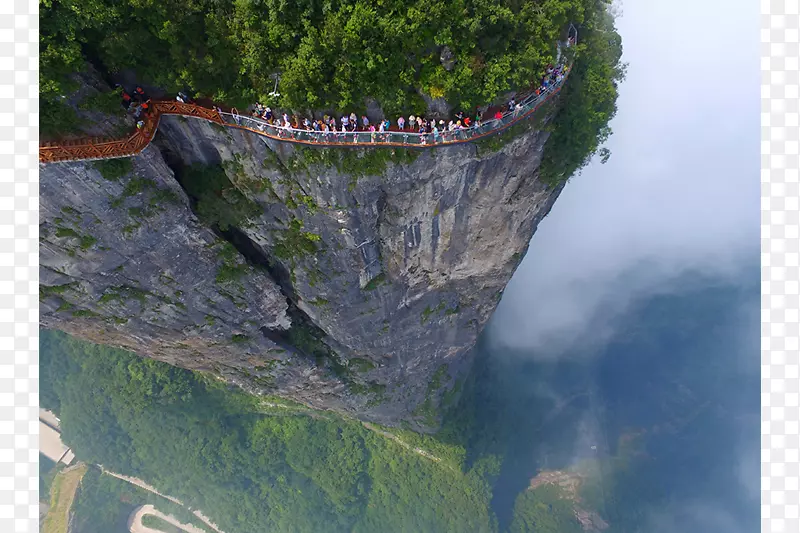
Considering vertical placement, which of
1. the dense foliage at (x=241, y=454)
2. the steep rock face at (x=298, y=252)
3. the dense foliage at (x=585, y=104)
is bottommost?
the dense foliage at (x=241, y=454)

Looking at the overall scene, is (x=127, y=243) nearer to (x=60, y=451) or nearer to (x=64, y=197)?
(x=64, y=197)

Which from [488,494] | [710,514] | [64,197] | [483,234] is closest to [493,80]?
[483,234]

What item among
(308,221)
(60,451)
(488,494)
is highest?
(308,221)

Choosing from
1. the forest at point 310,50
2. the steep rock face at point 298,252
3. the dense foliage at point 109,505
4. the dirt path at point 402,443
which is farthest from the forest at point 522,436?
the forest at point 310,50

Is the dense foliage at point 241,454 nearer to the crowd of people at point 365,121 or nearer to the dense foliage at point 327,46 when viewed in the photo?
the crowd of people at point 365,121

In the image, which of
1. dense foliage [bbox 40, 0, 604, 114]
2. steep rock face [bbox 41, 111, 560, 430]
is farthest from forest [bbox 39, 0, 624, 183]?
steep rock face [bbox 41, 111, 560, 430]

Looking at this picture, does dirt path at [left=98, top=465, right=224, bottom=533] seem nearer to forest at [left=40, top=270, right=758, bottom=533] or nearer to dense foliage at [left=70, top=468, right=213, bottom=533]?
dense foliage at [left=70, top=468, right=213, bottom=533]
